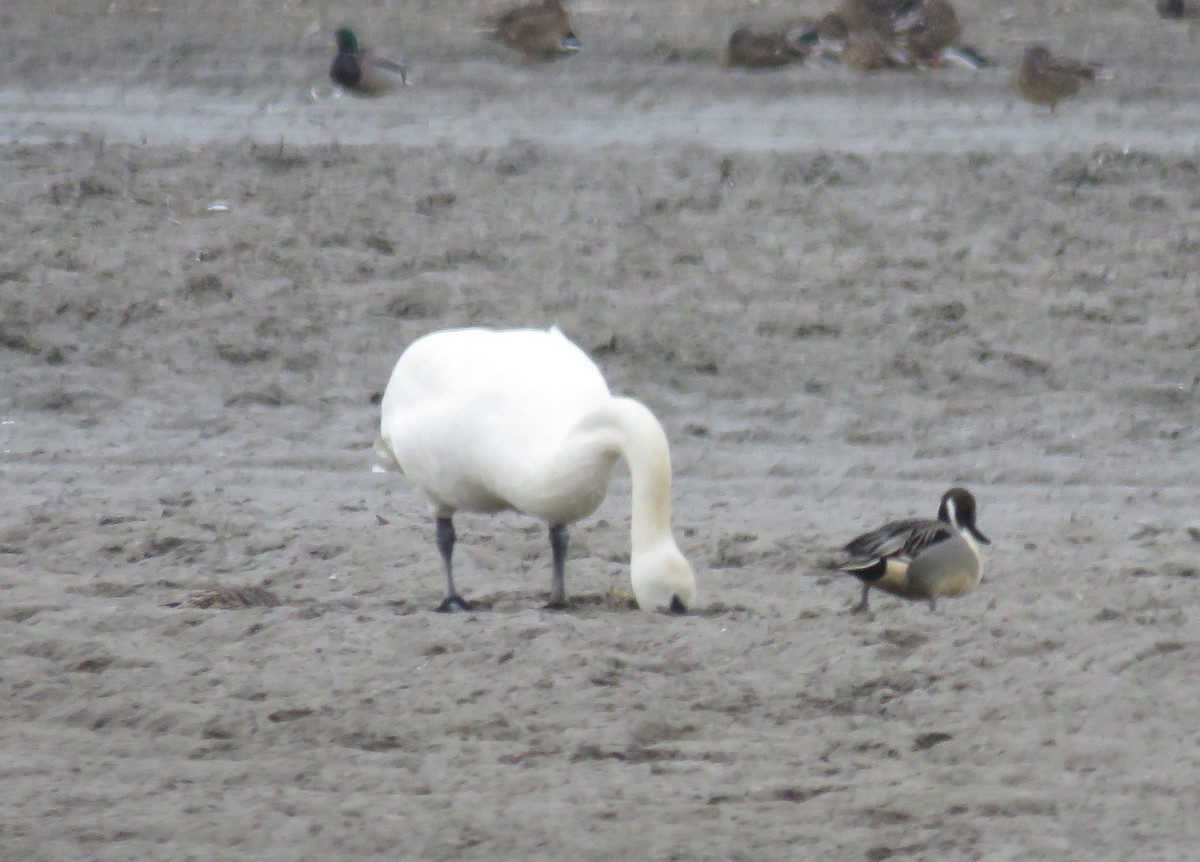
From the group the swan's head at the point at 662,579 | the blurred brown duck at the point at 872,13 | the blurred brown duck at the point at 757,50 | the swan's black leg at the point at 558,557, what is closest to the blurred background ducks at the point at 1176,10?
the blurred brown duck at the point at 872,13

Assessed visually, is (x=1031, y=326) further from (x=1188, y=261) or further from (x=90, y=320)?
(x=90, y=320)

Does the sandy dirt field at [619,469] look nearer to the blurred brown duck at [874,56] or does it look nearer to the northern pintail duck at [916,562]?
the northern pintail duck at [916,562]

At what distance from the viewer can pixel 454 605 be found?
6066mm

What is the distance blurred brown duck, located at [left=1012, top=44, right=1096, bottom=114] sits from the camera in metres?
14.4

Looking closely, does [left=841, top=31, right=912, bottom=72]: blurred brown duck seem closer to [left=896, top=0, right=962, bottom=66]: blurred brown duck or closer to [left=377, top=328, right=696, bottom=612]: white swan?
[left=896, top=0, right=962, bottom=66]: blurred brown duck

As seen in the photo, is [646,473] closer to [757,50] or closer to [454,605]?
[454,605]

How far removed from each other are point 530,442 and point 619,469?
226 centimetres

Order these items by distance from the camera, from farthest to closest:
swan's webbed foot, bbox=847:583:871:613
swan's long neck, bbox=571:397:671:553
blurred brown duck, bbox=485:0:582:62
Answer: blurred brown duck, bbox=485:0:582:62, swan's webbed foot, bbox=847:583:871:613, swan's long neck, bbox=571:397:671:553

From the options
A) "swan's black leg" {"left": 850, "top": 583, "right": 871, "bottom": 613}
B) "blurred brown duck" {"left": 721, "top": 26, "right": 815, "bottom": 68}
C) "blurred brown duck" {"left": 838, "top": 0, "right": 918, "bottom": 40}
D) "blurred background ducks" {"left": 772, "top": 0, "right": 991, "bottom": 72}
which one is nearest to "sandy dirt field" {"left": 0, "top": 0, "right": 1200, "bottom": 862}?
"swan's black leg" {"left": 850, "top": 583, "right": 871, "bottom": 613}

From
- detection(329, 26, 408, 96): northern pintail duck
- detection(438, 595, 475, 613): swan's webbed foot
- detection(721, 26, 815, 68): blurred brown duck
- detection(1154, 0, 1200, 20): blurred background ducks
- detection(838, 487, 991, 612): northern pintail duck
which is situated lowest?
detection(438, 595, 475, 613): swan's webbed foot

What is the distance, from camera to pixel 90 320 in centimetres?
978

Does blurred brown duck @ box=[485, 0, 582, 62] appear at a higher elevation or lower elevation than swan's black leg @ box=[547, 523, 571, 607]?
higher

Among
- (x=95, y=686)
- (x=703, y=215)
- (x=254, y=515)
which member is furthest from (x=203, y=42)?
(x=95, y=686)

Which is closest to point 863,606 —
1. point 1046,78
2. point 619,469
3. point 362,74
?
point 619,469
